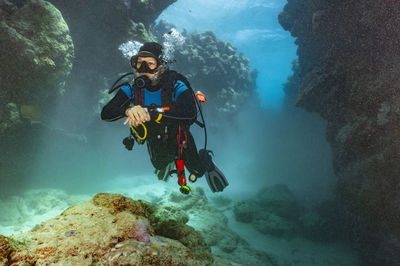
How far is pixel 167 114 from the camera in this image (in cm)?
265

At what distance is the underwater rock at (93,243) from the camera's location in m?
1.24

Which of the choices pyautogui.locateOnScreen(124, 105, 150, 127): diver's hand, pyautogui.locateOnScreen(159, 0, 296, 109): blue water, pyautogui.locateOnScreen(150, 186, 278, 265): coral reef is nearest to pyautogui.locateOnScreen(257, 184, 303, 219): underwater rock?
pyautogui.locateOnScreen(150, 186, 278, 265): coral reef

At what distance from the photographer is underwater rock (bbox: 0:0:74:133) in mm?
6461

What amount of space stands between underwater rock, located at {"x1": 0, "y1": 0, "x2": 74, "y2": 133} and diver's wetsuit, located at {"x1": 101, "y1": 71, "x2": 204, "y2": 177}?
6.11 m

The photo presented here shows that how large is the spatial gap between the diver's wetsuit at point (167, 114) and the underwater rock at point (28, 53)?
611cm

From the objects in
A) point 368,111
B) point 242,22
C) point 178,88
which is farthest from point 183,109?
point 242,22

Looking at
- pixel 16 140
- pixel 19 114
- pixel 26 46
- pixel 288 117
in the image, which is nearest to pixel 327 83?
pixel 26 46

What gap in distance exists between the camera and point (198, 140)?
943 inches

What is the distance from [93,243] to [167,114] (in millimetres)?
1631

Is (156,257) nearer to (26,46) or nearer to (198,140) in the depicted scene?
(26,46)

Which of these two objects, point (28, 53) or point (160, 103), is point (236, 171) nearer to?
point (28, 53)

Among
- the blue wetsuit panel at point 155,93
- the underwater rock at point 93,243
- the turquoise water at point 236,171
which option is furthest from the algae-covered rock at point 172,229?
the turquoise water at point 236,171

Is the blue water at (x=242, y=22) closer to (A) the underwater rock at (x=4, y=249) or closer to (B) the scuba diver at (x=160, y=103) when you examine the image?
(B) the scuba diver at (x=160, y=103)

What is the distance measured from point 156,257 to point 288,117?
2402 cm
